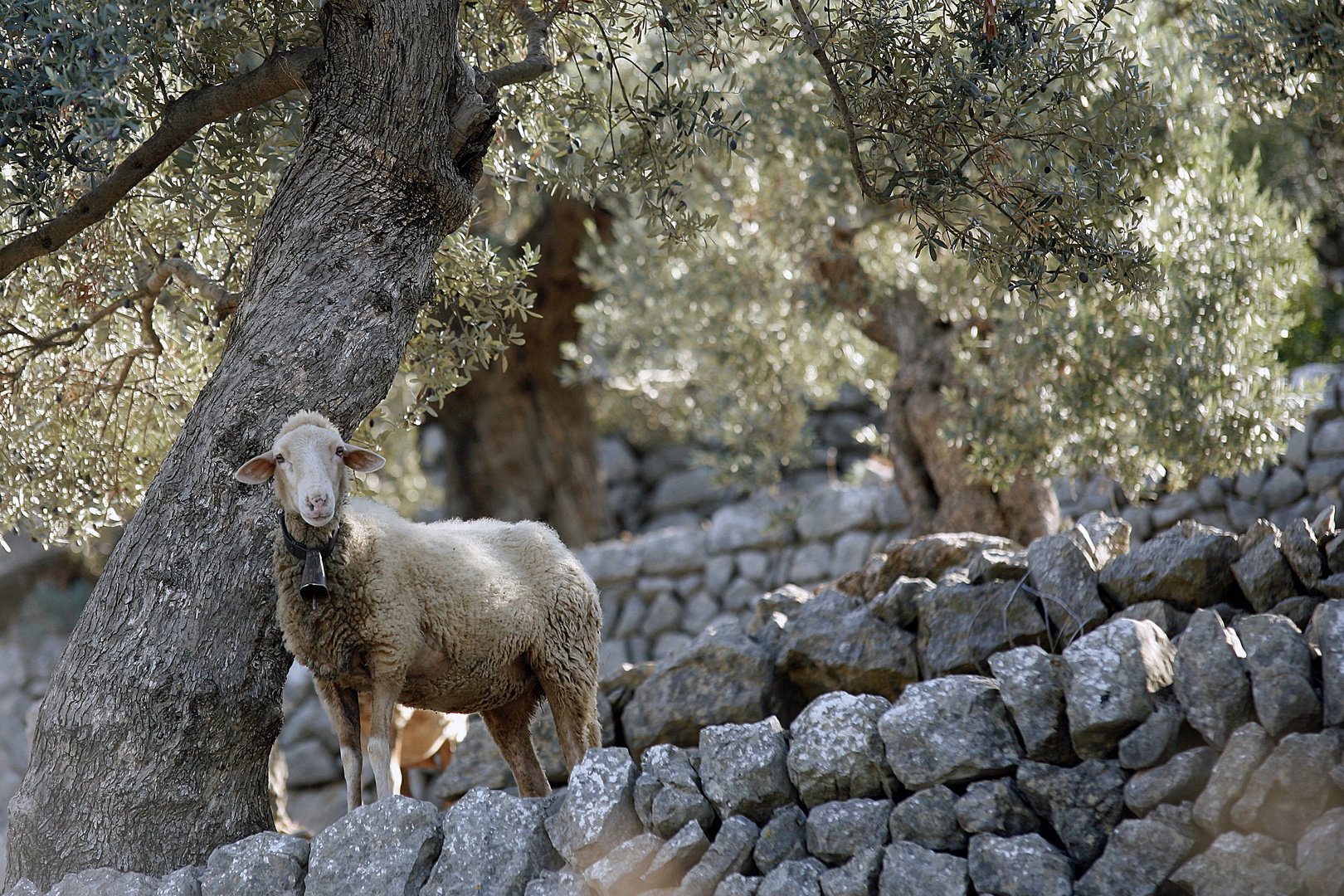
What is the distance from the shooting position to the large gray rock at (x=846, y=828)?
11.2 feet

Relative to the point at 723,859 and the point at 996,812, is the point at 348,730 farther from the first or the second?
the point at 996,812

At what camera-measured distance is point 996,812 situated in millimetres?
3305

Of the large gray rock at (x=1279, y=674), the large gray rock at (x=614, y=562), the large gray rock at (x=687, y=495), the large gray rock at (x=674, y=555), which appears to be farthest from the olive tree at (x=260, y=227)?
the large gray rock at (x=687, y=495)

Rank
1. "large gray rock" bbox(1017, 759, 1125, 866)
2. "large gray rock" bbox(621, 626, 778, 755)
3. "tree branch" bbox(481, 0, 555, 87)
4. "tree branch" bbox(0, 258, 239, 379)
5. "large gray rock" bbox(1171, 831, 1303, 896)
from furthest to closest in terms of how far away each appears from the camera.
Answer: "tree branch" bbox(0, 258, 239, 379) < "tree branch" bbox(481, 0, 555, 87) < "large gray rock" bbox(621, 626, 778, 755) < "large gray rock" bbox(1017, 759, 1125, 866) < "large gray rock" bbox(1171, 831, 1303, 896)

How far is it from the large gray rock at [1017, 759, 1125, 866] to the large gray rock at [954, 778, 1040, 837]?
0.19ft

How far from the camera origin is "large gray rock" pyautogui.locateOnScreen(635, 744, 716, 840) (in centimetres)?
358

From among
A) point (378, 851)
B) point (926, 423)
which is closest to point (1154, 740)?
point (378, 851)

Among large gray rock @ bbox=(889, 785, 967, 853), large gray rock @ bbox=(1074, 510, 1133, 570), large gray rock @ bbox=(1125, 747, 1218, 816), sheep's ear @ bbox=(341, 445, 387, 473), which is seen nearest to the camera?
large gray rock @ bbox=(1125, 747, 1218, 816)

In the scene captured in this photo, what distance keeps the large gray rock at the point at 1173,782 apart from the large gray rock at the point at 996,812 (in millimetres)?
316

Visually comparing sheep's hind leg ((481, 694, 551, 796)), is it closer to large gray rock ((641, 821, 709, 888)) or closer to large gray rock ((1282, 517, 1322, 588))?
large gray rock ((641, 821, 709, 888))

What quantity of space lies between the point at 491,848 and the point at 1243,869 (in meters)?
2.41

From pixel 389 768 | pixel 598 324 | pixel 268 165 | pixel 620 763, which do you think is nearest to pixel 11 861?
pixel 389 768

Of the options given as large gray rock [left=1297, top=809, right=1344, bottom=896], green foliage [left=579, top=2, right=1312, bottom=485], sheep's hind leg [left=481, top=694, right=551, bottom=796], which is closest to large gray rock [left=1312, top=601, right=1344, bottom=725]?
large gray rock [left=1297, top=809, right=1344, bottom=896]

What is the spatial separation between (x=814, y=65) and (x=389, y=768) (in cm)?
596
